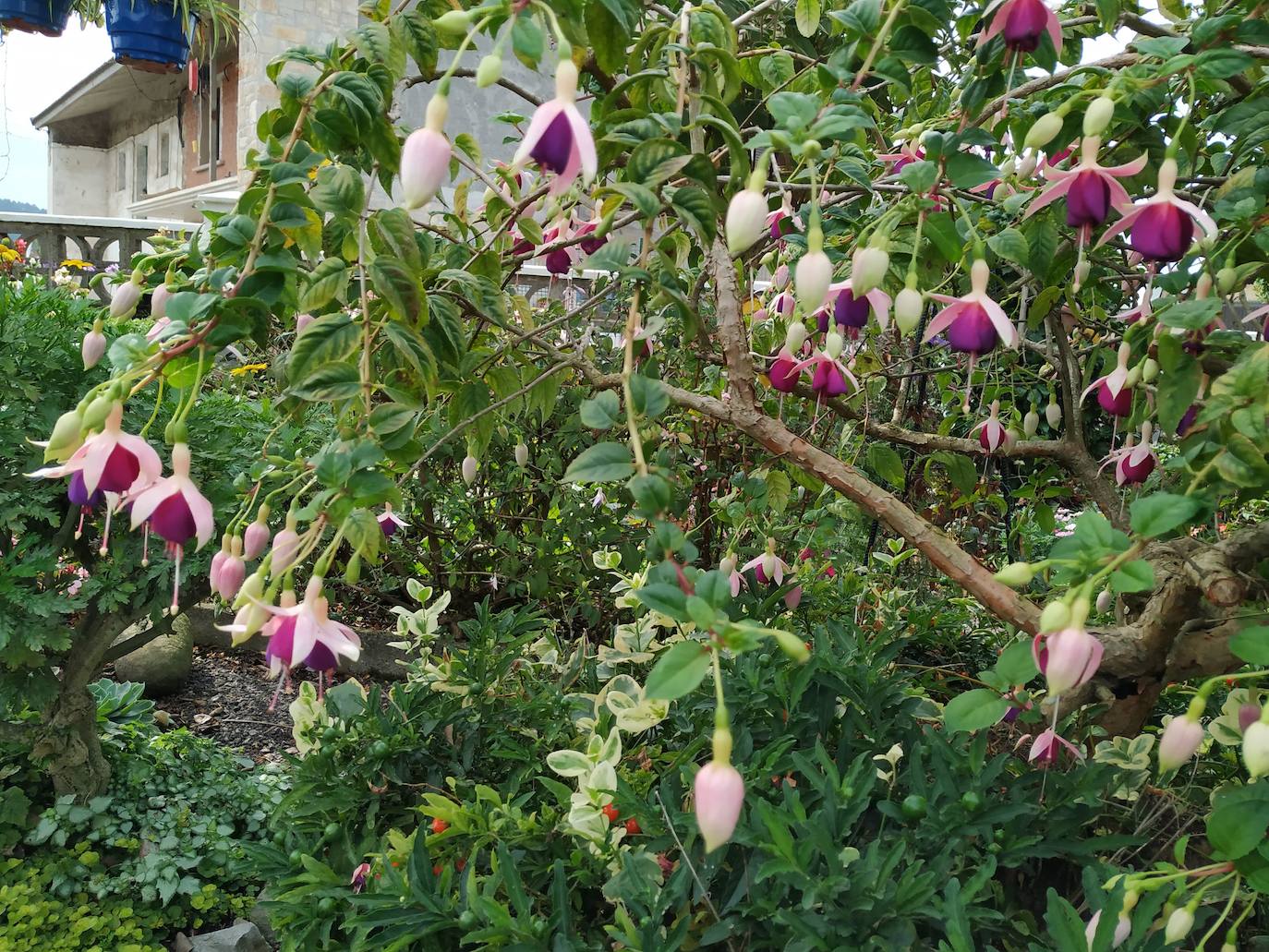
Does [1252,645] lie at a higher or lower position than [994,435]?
higher

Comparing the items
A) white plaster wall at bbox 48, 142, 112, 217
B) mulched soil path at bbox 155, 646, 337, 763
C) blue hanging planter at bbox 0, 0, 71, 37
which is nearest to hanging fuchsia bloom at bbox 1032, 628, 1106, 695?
mulched soil path at bbox 155, 646, 337, 763

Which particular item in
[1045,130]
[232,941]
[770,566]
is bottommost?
[232,941]

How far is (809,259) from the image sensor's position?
Answer: 50 cm

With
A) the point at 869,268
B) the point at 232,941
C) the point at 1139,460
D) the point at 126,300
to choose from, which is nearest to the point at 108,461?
the point at 126,300

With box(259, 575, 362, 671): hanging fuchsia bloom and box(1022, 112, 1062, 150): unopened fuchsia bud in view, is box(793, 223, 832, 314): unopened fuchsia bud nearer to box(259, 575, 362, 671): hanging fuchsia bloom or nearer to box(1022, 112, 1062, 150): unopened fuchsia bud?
box(1022, 112, 1062, 150): unopened fuchsia bud

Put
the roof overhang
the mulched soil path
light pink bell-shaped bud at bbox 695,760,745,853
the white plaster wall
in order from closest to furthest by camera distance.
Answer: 1. light pink bell-shaped bud at bbox 695,760,745,853
2. the mulched soil path
3. the roof overhang
4. the white plaster wall

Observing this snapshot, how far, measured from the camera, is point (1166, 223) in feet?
1.96

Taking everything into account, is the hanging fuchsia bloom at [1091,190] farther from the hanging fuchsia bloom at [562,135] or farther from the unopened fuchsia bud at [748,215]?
the hanging fuchsia bloom at [562,135]

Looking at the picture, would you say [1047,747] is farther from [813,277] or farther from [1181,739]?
[813,277]

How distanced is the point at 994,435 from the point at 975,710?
626mm

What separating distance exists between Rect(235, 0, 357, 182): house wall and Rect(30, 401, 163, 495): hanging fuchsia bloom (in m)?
6.13

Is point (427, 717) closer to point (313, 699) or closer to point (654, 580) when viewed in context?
point (313, 699)

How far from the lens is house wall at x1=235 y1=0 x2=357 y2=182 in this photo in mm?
5859

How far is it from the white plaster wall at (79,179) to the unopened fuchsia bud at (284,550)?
12.6 m
